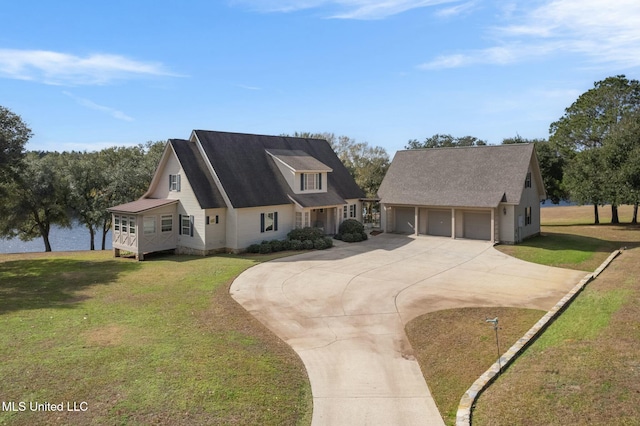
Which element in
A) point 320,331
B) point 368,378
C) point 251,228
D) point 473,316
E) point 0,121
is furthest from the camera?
point 251,228

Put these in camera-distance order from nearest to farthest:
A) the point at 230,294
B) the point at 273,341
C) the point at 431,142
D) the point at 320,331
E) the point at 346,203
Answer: the point at 273,341
the point at 320,331
the point at 230,294
the point at 346,203
the point at 431,142

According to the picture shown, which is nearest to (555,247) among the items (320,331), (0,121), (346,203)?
(346,203)

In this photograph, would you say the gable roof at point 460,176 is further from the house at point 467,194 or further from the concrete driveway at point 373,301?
the concrete driveway at point 373,301

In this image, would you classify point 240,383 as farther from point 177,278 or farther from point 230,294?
point 177,278

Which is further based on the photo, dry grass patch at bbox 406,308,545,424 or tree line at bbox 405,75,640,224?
tree line at bbox 405,75,640,224

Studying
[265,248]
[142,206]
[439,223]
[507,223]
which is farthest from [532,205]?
[142,206]

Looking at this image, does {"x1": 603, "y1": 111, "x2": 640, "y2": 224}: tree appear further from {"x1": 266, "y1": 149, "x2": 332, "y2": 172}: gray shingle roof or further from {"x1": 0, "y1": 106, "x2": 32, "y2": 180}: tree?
{"x1": 0, "y1": 106, "x2": 32, "y2": 180}: tree

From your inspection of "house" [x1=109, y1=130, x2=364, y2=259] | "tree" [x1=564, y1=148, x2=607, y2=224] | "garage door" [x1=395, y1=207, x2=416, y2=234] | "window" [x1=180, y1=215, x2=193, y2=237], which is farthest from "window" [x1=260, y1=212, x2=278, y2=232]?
"tree" [x1=564, y1=148, x2=607, y2=224]
